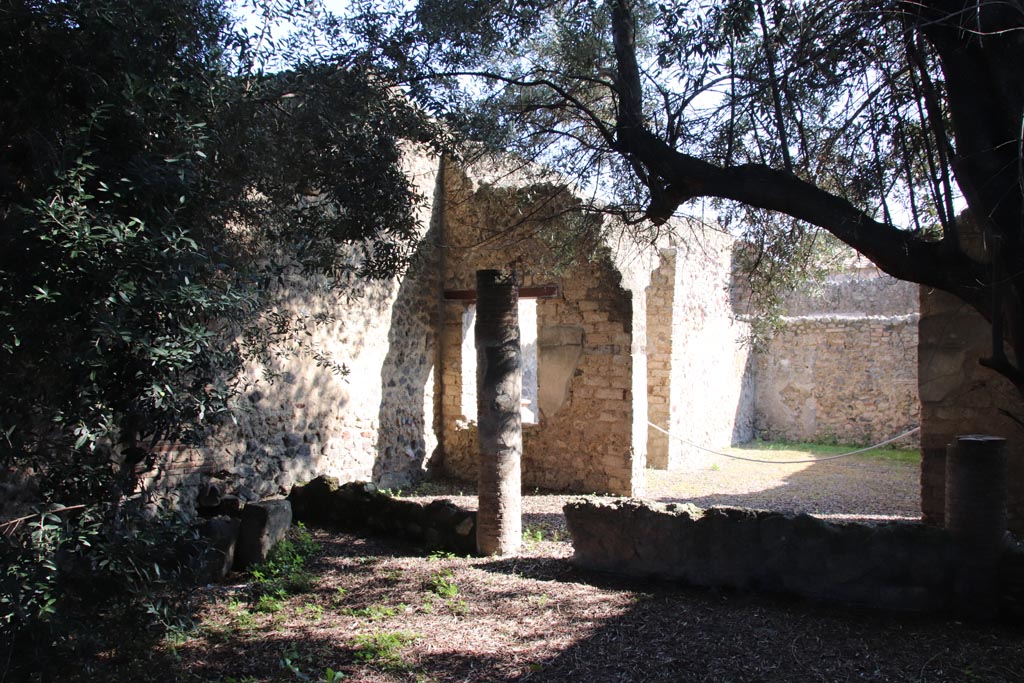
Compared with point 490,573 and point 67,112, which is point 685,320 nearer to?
point 490,573

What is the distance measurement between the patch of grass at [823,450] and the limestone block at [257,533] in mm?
9653

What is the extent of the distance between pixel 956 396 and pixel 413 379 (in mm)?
6412

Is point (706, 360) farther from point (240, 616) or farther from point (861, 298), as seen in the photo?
point (240, 616)

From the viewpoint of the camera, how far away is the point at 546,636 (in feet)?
14.7

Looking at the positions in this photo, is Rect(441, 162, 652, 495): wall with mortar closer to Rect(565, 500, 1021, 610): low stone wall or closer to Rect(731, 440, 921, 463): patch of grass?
Rect(565, 500, 1021, 610): low stone wall

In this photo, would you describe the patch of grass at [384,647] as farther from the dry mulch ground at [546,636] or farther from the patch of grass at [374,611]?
the patch of grass at [374,611]

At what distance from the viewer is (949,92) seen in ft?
12.4

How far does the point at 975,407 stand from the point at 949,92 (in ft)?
11.3

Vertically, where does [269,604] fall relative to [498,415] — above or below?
below

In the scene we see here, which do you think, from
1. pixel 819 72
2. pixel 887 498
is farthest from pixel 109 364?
pixel 887 498

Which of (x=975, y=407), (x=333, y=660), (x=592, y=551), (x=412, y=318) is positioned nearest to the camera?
(x=333, y=660)

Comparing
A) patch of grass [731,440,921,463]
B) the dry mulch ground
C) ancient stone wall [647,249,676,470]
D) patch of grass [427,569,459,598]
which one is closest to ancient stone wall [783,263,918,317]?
patch of grass [731,440,921,463]

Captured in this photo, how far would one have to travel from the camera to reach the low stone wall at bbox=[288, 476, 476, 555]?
256 inches

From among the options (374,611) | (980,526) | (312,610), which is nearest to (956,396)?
(980,526)
